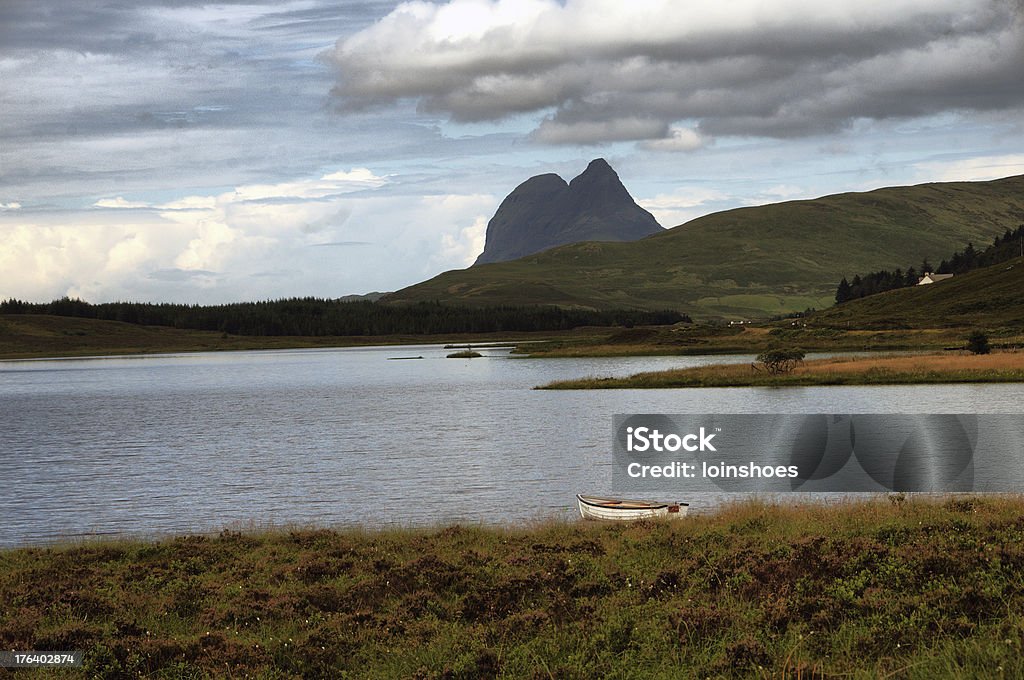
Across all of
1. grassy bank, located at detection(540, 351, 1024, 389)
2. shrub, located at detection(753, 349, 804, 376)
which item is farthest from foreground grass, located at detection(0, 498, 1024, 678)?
shrub, located at detection(753, 349, 804, 376)

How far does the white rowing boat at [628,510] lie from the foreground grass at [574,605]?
377cm

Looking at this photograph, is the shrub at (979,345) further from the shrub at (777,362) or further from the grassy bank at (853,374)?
the shrub at (777,362)

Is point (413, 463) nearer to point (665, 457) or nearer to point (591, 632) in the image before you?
point (665, 457)

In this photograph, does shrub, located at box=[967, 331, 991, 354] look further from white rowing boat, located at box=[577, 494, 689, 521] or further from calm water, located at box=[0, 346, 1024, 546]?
white rowing boat, located at box=[577, 494, 689, 521]

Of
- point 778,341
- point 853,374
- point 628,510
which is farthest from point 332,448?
point 778,341

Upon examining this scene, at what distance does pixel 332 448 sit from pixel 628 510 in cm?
3546

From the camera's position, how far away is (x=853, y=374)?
3629 inches

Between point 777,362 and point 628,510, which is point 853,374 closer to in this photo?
point 777,362

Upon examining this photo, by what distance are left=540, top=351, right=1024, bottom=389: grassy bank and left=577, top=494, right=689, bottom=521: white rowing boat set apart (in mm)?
64539

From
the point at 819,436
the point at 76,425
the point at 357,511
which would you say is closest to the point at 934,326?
the point at 819,436

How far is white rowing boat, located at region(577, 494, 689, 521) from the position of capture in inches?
1130

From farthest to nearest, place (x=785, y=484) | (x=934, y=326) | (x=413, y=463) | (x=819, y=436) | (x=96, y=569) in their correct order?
1. (x=934, y=326)
2. (x=819, y=436)
3. (x=413, y=463)
4. (x=785, y=484)
5. (x=96, y=569)

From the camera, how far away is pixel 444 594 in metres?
18.9

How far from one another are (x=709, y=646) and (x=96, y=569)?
50.2ft
